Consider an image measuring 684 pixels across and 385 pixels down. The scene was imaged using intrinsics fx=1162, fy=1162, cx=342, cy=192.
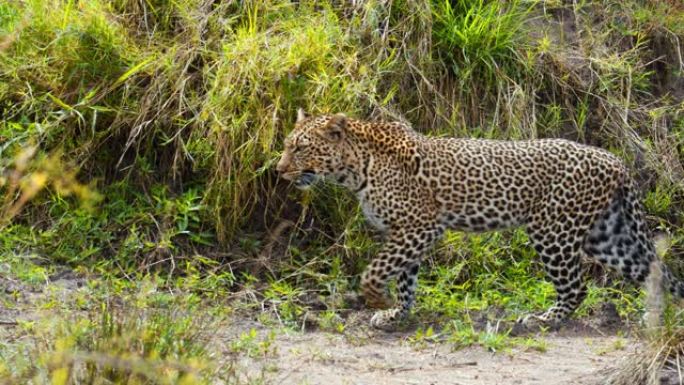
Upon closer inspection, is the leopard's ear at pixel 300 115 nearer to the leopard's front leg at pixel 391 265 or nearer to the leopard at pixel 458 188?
the leopard at pixel 458 188

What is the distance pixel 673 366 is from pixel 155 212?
14.2 feet

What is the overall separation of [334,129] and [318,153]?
201 millimetres

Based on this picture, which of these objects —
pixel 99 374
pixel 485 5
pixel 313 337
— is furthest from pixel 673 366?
pixel 485 5

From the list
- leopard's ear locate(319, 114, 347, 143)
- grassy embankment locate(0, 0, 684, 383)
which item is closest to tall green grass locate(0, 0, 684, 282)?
grassy embankment locate(0, 0, 684, 383)

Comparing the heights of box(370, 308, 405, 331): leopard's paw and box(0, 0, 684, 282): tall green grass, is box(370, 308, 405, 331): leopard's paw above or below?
below

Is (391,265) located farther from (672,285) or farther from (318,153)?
(672,285)

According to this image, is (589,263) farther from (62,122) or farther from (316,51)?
(62,122)

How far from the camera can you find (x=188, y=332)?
215 inches

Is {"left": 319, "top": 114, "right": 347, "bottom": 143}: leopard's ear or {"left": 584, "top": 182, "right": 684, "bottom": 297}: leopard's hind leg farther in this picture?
{"left": 584, "top": 182, "right": 684, "bottom": 297}: leopard's hind leg

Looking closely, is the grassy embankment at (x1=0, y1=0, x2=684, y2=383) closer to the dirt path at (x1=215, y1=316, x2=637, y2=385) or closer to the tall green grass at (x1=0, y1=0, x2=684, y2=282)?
the tall green grass at (x1=0, y1=0, x2=684, y2=282)

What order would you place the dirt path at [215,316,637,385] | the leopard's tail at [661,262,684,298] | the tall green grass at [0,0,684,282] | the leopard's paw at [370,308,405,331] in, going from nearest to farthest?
1. the dirt path at [215,316,637,385]
2. the leopard's paw at [370,308,405,331]
3. the leopard's tail at [661,262,684,298]
4. the tall green grass at [0,0,684,282]

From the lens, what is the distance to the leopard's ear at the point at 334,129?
8086mm

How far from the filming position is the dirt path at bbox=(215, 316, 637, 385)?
21.7 feet

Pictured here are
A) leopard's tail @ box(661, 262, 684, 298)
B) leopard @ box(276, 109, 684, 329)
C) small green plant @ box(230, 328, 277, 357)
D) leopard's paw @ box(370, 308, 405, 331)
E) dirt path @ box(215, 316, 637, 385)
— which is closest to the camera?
dirt path @ box(215, 316, 637, 385)
